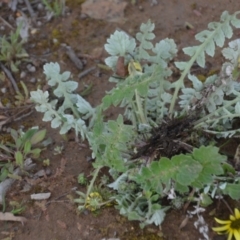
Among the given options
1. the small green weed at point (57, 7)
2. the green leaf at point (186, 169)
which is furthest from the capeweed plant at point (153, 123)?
the small green weed at point (57, 7)

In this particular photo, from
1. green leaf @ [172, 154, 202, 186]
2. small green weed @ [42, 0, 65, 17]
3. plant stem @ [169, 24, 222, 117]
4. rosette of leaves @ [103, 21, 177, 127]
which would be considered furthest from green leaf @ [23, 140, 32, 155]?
small green weed @ [42, 0, 65, 17]

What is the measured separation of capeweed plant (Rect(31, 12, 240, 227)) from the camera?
7.11 ft

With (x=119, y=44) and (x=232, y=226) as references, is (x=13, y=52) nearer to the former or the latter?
(x=119, y=44)

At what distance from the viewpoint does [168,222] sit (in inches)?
94.5

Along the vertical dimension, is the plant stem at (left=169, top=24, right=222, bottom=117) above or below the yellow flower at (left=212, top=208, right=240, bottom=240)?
above

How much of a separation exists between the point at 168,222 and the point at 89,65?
1.08 m

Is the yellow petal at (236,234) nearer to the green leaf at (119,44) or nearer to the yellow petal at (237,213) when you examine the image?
the yellow petal at (237,213)

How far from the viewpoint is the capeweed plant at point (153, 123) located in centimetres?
217

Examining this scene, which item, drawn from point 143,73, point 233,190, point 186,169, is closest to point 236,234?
point 233,190

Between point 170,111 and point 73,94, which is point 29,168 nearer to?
point 73,94

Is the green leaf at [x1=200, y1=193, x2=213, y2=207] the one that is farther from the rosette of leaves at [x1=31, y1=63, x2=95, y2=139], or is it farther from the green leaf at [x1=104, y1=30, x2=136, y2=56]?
the green leaf at [x1=104, y1=30, x2=136, y2=56]

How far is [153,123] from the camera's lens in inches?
101

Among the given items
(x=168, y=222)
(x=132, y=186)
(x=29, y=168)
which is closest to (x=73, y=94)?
(x=29, y=168)

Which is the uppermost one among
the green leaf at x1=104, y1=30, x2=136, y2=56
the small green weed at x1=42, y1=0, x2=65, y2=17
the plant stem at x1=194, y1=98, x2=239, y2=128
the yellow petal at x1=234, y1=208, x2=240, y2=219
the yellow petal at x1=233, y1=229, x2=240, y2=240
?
the green leaf at x1=104, y1=30, x2=136, y2=56
